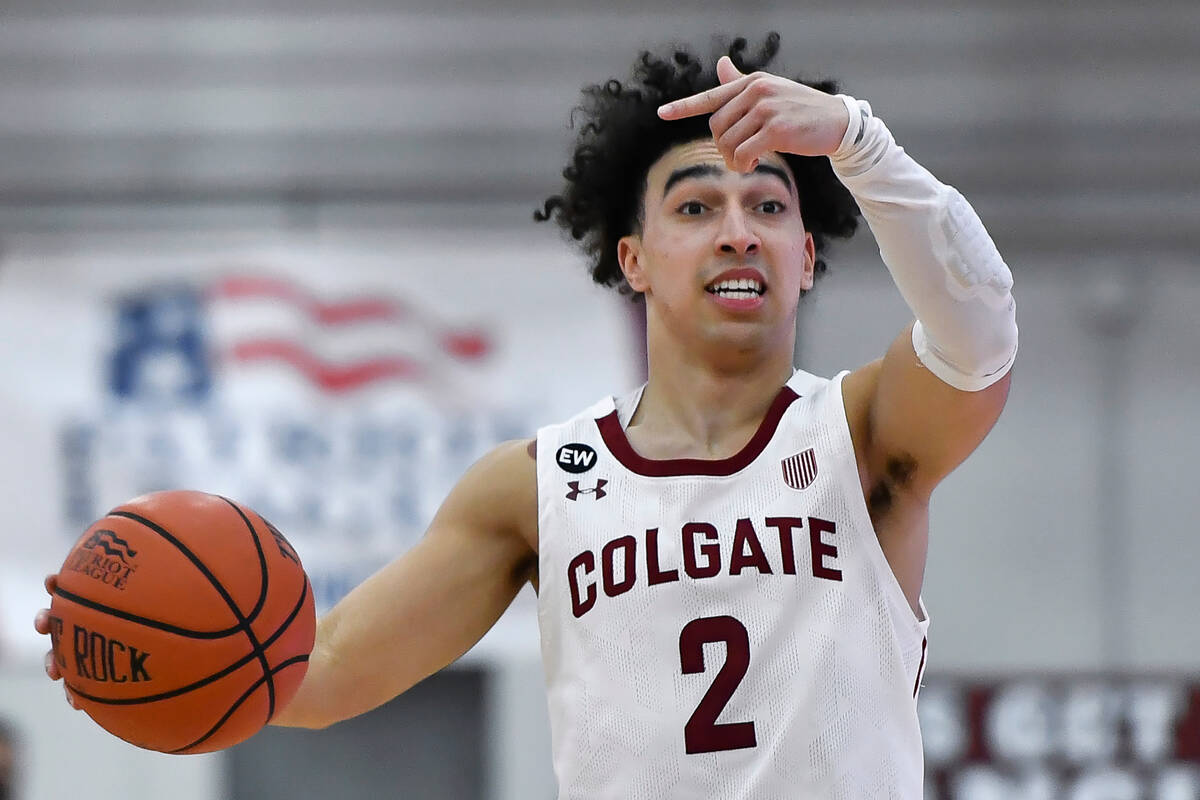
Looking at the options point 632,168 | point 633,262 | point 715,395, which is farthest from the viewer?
point 632,168

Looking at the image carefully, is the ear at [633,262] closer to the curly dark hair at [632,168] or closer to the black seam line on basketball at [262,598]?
the curly dark hair at [632,168]

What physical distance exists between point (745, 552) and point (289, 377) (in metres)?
4.48

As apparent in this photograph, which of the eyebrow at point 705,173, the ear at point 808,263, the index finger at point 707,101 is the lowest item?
the ear at point 808,263

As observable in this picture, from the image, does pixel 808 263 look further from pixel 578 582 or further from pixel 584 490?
pixel 578 582

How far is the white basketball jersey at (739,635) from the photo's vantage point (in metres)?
2.54

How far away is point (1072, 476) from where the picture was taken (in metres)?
7.61

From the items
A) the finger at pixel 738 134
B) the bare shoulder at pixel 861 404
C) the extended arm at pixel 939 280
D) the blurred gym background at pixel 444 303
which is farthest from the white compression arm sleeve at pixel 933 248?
the blurred gym background at pixel 444 303

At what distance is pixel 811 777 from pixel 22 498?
505 centimetres

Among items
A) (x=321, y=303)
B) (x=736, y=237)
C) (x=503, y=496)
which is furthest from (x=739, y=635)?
(x=321, y=303)

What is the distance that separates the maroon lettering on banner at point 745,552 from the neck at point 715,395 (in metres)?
0.19

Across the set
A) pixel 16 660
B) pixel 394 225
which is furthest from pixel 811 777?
pixel 394 225

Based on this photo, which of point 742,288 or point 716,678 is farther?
point 742,288

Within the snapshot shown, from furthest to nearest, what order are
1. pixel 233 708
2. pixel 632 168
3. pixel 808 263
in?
pixel 632 168 < pixel 808 263 < pixel 233 708

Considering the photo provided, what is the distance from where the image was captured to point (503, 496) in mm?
2924
